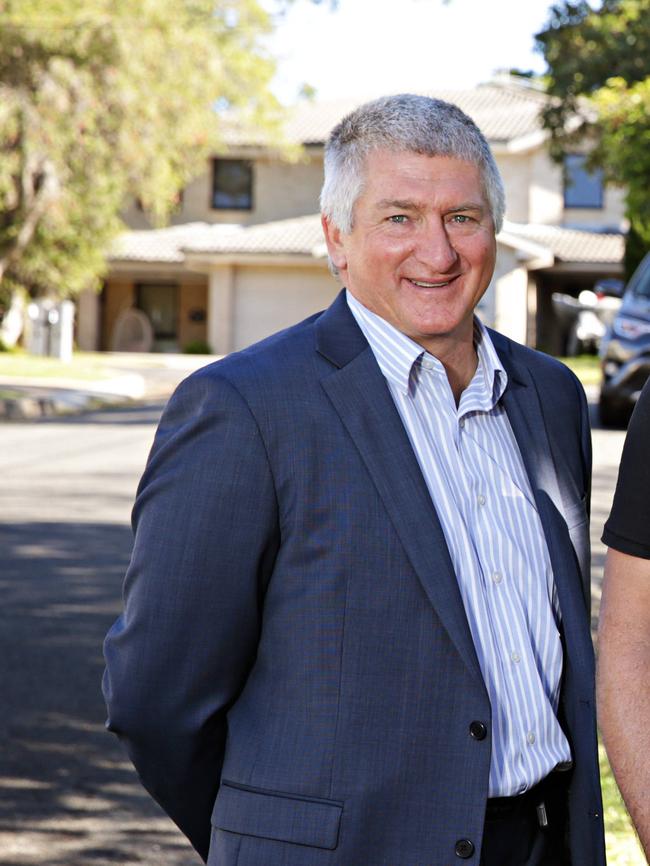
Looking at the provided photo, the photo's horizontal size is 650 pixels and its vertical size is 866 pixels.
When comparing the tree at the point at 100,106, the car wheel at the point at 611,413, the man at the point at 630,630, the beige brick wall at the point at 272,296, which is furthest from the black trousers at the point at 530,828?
the beige brick wall at the point at 272,296

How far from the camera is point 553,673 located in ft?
8.86

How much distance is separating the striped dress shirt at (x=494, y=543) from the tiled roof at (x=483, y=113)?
39258 millimetres

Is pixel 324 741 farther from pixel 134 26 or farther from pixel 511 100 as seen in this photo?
pixel 511 100

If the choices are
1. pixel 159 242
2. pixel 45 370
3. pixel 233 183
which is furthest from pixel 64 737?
pixel 233 183

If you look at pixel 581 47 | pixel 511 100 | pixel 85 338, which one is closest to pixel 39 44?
pixel 581 47

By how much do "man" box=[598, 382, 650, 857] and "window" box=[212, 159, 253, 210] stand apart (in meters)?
45.0

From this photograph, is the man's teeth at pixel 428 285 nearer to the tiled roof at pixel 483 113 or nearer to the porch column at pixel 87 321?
the tiled roof at pixel 483 113

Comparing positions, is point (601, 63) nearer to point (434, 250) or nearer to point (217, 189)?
point (217, 189)

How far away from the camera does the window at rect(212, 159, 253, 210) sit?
46594 mm

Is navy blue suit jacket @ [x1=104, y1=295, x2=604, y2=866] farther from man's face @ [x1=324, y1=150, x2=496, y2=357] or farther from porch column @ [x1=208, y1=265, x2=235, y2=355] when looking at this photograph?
porch column @ [x1=208, y1=265, x2=235, y2=355]

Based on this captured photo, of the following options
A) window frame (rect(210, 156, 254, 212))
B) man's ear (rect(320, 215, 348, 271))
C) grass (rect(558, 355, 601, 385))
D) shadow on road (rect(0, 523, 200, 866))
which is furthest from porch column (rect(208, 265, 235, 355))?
man's ear (rect(320, 215, 348, 271))

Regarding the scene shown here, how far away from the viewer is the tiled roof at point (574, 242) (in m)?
41.6

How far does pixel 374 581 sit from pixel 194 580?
1.02 feet

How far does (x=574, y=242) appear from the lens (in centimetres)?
4262
